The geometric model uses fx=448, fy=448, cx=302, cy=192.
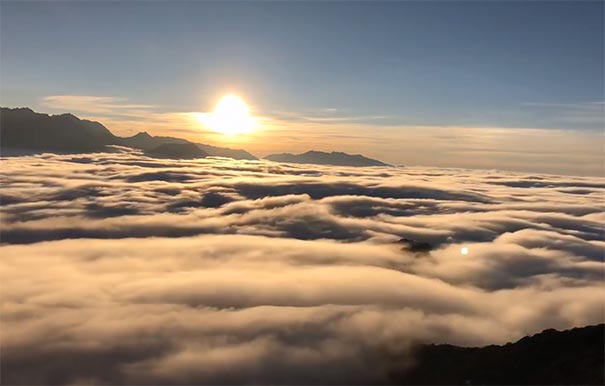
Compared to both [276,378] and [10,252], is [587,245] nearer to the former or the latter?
[276,378]

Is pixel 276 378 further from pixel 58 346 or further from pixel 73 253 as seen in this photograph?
pixel 73 253

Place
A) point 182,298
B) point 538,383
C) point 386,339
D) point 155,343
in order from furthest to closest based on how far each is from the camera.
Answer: point 182,298, point 386,339, point 155,343, point 538,383

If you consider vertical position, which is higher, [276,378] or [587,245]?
[587,245]

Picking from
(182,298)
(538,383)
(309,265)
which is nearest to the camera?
(538,383)

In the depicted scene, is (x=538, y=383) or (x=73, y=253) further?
(x=73, y=253)

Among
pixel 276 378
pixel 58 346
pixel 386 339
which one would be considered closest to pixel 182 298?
pixel 58 346

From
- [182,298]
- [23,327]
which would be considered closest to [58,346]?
[23,327]
